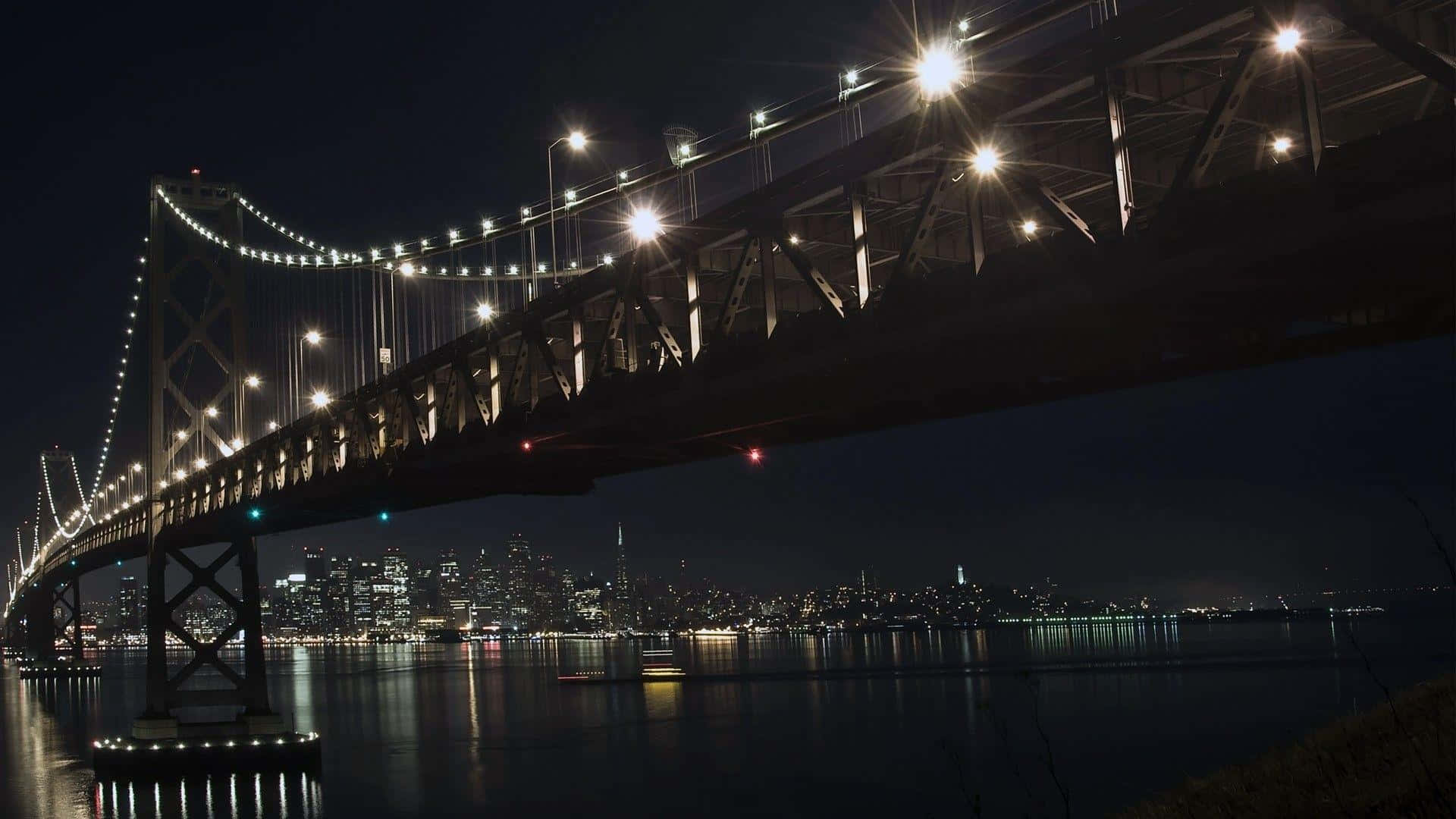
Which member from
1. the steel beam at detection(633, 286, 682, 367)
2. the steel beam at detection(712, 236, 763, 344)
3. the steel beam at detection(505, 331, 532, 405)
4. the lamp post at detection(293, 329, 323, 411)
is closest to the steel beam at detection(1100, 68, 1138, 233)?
the steel beam at detection(712, 236, 763, 344)

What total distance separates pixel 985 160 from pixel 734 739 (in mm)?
53014

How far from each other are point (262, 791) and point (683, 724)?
111 ft

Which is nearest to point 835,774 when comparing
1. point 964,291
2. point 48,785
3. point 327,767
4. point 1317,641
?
point 327,767

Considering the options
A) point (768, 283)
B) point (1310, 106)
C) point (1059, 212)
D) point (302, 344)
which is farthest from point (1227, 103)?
point (302, 344)

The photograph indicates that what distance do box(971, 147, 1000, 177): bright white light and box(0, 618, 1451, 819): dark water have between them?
197 inches

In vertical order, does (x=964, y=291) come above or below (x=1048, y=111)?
below

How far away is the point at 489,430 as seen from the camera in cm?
2345

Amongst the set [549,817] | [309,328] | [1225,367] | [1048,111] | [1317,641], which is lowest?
[1317,641]

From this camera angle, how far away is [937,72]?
13.7m

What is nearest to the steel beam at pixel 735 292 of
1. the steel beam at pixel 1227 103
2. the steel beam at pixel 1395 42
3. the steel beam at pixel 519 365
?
the steel beam at pixel 519 365

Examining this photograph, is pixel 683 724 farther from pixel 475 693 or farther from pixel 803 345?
pixel 803 345

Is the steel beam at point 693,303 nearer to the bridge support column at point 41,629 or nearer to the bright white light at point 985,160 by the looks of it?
the bright white light at point 985,160

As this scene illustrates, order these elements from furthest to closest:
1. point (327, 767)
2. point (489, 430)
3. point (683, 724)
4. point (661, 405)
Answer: point (683, 724) < point (327, 767) < point (489, 430) < point (661, 405)

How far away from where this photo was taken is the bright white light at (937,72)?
13586 mm
